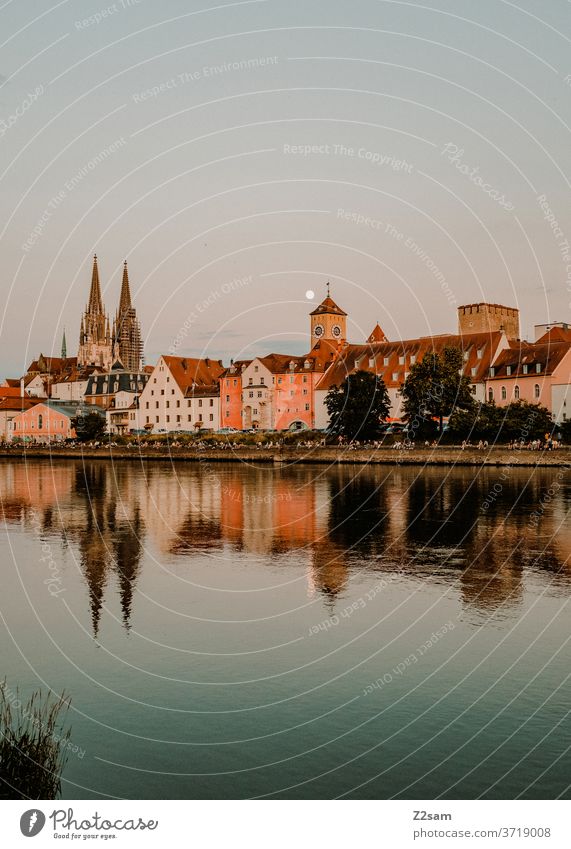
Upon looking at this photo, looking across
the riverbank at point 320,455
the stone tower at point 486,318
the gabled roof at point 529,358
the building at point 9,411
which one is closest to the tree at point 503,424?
the riverbank at point 320,455

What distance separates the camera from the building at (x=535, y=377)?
9238 centimetres

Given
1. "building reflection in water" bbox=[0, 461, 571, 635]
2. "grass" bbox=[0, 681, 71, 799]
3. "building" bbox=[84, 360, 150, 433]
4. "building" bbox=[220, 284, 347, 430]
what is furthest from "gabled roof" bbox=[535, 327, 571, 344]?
"grass" bbox=[0, 681, 71, 799]

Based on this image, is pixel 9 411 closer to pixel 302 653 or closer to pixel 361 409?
pixel 361 409

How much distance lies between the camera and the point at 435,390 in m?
83.1

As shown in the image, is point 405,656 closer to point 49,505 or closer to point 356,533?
point 356,533

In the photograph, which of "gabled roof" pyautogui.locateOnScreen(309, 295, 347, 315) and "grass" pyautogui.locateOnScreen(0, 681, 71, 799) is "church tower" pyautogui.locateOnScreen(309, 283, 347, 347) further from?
"grass" pyautogui.locateOnScreen(0, 681, 71, 799)

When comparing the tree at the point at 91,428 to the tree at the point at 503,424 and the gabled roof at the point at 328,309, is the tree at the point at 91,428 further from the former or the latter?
the tree at the point at 503,424

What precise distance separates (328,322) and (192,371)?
79.7 feet

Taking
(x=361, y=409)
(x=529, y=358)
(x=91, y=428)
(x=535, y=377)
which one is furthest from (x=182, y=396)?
(x=535, y=377)

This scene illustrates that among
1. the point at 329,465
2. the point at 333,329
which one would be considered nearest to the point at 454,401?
the point at 329,465

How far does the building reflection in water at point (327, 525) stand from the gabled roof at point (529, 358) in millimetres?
32114

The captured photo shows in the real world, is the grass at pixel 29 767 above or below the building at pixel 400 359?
below
